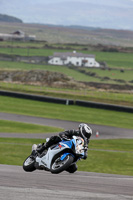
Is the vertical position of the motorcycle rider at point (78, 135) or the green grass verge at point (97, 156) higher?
the motorcycle rider at point (78, 135)

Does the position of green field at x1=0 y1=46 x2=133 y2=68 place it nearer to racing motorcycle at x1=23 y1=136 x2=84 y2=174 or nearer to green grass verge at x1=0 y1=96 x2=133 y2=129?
green grass verge at x1=0 y1=96 x2=133 y2=129

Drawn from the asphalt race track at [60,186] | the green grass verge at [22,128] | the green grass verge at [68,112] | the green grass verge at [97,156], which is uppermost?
the asphalt race track at [60,186]

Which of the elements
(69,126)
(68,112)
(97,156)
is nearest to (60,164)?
(97,156)

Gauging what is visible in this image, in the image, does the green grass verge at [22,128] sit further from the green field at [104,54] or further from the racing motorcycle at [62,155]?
the green field at [104,54]

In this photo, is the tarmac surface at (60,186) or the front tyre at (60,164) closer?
the tarmac surface at (60,186)

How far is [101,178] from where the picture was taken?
15.4m

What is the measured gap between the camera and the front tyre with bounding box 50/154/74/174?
486 inches

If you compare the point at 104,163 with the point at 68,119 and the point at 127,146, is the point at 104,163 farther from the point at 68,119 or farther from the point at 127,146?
the point at 68,119

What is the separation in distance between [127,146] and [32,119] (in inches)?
515

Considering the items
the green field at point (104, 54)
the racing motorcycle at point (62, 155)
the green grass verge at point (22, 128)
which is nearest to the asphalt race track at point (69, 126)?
the green grass verge at point (22, 128)

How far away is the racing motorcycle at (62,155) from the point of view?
12.4 m

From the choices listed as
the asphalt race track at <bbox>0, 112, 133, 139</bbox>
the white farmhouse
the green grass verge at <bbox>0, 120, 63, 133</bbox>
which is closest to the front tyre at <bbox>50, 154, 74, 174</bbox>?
the asphalt race track at <bbox>0, 112, 133, 139</bbox>

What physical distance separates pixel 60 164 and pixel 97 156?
14671 millimetres

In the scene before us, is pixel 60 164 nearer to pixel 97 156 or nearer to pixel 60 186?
pixel 60 186
